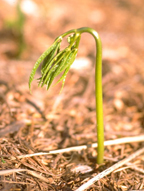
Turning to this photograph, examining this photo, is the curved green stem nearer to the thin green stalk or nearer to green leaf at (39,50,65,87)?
the thin green stalk

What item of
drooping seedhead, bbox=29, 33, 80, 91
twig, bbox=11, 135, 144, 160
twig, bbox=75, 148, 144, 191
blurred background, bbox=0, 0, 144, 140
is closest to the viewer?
drooping seedhead, bbox=29, 33, 80, 91

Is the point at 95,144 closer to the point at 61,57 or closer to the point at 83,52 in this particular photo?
the point at 61,57

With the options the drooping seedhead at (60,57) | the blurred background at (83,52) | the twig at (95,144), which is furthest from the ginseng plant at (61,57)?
the blurred background at (83,52)

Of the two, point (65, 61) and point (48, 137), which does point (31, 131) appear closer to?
point (48, 137)

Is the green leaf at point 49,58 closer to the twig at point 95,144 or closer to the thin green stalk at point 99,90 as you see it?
the thin green stalk at point 99,90

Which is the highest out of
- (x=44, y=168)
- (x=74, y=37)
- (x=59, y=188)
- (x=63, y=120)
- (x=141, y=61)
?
(x=141, y=61)

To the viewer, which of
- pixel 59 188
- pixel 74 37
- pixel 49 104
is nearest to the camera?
pixel 74 37

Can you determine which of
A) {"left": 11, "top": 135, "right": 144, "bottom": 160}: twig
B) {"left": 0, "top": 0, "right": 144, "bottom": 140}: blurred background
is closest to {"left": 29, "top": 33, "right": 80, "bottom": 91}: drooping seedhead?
{"left": 11, "top": 135, "right": 144, "bottom": 160}: twig

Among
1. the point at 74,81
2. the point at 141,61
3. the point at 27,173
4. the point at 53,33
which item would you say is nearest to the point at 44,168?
the point at 27,173

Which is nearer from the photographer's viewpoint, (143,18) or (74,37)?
(74,37)
